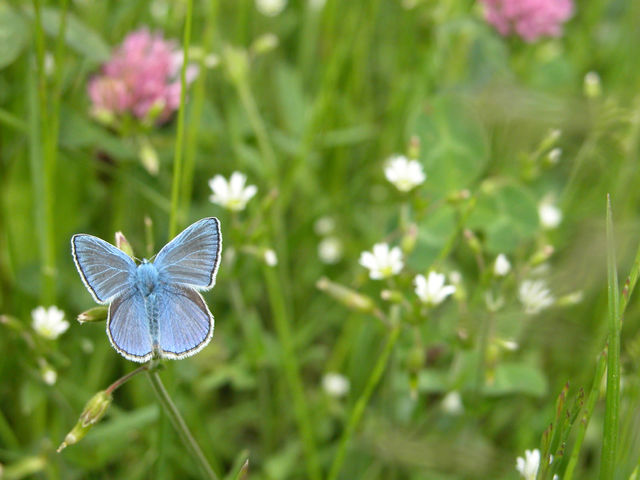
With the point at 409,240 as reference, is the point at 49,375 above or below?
below

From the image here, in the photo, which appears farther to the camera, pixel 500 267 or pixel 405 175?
pixel 405 175

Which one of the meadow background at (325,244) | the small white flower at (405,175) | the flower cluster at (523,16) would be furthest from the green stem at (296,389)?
the flower cluster at (523,16)

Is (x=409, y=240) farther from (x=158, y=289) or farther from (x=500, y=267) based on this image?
(x=158, y=289)

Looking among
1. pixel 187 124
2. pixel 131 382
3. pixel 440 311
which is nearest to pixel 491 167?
pixel 440 311

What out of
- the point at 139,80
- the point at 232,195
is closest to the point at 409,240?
the point at 232,195

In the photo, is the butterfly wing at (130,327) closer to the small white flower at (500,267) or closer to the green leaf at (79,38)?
the small white flower at (500,267)

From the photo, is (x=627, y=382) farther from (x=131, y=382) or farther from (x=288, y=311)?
(x=131, y=382)

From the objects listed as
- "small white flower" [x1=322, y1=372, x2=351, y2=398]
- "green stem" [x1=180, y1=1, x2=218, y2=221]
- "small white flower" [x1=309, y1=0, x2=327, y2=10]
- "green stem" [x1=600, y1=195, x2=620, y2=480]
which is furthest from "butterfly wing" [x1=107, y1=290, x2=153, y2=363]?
"small white flower" [x1=309, y1=0, x2=327, y2=10]
